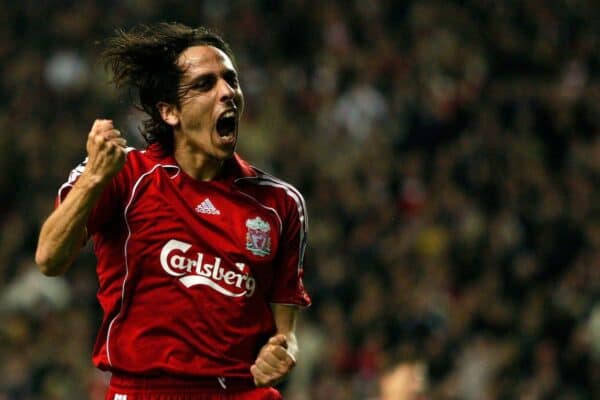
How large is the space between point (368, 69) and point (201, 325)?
884cm

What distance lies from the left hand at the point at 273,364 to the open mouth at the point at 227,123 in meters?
0.71

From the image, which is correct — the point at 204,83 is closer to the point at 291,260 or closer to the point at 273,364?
the point at 291,260

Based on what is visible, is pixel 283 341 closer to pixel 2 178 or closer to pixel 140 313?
pixel 140 313

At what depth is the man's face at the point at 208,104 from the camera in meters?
3.97

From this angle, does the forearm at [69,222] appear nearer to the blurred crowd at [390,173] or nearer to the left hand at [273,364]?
the left hand at [273,364]

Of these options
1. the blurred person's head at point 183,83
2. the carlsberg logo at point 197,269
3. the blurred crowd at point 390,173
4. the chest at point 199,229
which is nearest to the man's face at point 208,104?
the blurred person's head at point 183,83

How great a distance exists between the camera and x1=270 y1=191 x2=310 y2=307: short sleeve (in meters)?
4.10

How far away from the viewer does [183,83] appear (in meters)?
4.02

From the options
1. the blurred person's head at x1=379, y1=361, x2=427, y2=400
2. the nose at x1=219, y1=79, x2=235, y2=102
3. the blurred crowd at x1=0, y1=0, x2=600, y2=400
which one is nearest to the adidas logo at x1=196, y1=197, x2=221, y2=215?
the nose at x1=219, y1=79, x2=235, y2=102

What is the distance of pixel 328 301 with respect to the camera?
981cm

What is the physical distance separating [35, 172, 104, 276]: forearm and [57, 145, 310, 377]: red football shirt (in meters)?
0.20

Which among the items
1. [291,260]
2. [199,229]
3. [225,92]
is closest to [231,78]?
[225,92]

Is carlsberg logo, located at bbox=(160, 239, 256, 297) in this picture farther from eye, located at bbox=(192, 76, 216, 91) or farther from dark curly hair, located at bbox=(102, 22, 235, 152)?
eye, located at bbox=(192, 76, 216, 91)

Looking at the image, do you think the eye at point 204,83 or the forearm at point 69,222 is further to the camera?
the eye at point 204,83
